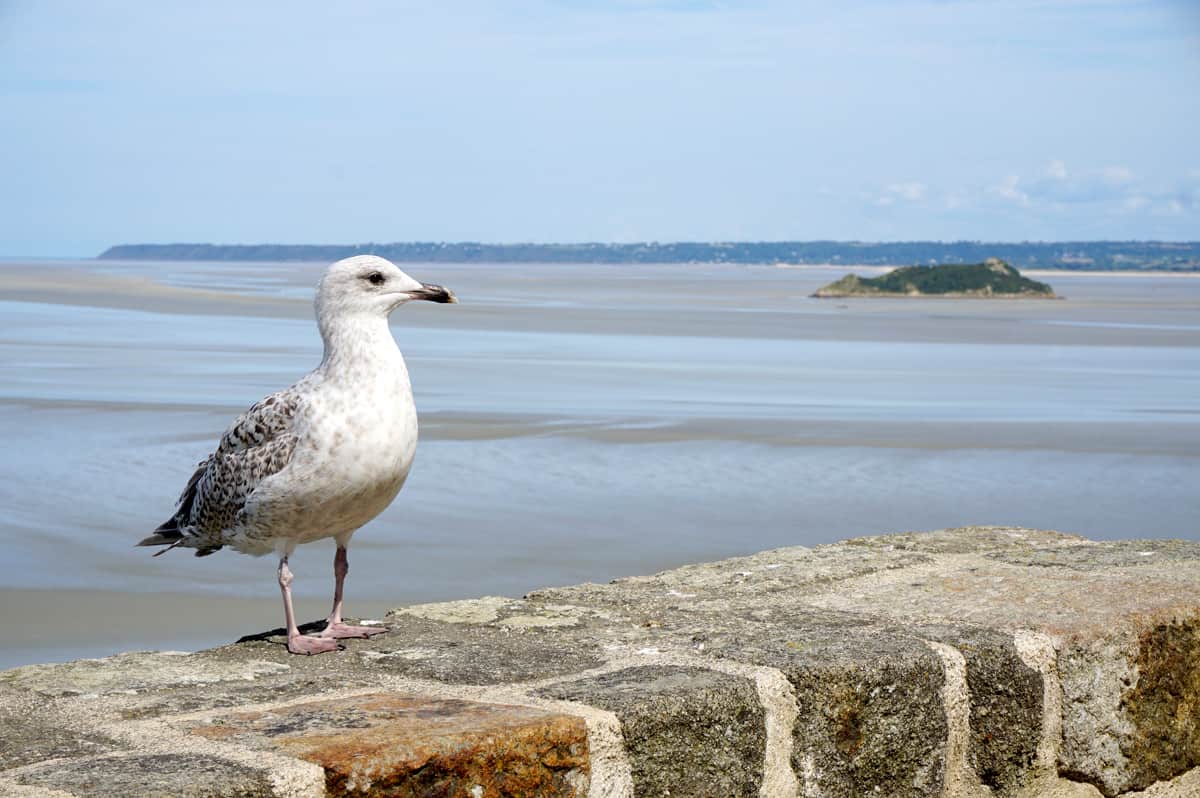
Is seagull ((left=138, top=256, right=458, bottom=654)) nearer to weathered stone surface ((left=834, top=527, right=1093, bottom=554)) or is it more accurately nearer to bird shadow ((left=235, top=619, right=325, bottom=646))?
bird shadow ((left=235, top=619, right=325, bottom=646))

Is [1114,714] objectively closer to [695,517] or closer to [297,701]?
[297,701]

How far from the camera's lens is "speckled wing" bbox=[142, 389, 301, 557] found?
419 cm

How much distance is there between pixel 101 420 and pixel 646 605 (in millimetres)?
13954

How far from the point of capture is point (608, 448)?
15.2 m

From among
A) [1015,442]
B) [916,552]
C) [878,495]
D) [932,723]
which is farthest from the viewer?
[1015,442]

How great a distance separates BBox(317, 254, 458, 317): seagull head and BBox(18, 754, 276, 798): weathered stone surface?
5.94 ft

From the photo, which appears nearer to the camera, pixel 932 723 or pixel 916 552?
pixel 932 723

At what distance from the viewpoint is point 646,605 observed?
422cm

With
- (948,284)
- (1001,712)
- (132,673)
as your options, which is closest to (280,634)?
(132,673)

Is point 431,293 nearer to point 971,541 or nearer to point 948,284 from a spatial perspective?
point 971,541

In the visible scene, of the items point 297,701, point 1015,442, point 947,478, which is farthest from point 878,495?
point 297,701

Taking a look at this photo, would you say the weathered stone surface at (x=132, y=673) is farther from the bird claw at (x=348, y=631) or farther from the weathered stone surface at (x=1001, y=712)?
the weathered stone surface at (x=1001, y=712)

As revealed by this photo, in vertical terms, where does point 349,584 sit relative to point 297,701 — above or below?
below

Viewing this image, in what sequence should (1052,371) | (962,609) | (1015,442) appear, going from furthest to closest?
(1052,371) < (1015,442) < (962,609)
